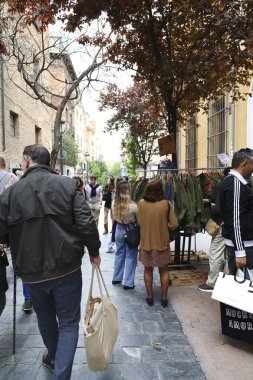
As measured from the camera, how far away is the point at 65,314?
9.20 feet

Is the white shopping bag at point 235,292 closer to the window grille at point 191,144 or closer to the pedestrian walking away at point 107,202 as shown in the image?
the pedestrian walking away at point 107,202

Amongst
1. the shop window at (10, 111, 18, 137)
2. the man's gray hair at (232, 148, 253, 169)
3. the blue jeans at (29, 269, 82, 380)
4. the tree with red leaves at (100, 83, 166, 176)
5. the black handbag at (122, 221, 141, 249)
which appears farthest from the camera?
the tree with red leaves at (100, 83, 166, 176)

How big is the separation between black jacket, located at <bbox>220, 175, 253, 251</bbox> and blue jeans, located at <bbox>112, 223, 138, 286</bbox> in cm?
220

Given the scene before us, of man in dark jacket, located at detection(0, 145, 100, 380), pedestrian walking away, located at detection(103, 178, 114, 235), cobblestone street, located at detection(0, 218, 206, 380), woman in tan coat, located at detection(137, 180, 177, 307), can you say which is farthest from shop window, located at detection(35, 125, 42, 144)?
man in dark jacket, located at detection(0, 145, 100, 380)

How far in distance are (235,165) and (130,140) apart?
15258 millimetres

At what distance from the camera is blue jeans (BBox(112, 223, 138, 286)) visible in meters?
5.47

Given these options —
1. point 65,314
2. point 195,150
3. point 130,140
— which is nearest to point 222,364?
point 65,314

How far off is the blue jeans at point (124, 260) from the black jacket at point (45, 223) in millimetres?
2832

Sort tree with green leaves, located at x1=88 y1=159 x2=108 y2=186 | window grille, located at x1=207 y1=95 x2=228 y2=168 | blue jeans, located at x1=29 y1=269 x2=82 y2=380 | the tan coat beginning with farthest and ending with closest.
A: tree with green leaves, located at x1=88 y1=159 x2=108 y2=186
window grille, located at x1=207 y1=95 x2=228 y2=168
the tan coat
blue jeans, located at x1=29 y1=269 x2=82 y2=380

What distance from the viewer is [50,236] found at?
263 centimetres

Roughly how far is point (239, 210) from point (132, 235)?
221 centimetres

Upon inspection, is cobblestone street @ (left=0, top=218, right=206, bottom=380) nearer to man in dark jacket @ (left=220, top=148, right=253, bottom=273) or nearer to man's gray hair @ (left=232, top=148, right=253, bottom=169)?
man in dark jacket @ (left=220, top=148, right=253, bottom=273)

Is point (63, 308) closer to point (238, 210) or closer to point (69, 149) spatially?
point (238, 210)

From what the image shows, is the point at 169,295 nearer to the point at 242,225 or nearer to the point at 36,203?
the point at 242,225
